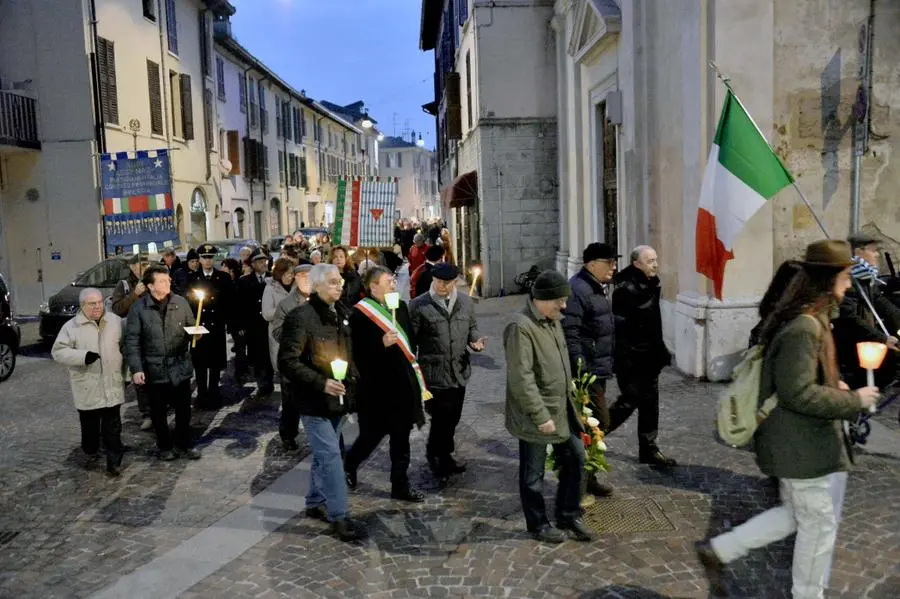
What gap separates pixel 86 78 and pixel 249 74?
56.4 ft

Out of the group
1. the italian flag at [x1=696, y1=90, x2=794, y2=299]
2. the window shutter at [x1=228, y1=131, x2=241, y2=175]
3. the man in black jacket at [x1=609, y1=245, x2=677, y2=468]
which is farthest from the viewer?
the window shutter at [x1=228, y1=131, x2=241, y2=175]

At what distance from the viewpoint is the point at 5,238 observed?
1844cm

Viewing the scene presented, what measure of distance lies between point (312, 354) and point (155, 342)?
7.51 feet

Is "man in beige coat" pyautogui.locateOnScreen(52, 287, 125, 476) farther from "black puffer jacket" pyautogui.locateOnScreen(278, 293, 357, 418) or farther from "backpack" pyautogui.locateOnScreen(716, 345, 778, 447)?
"backpack" pyautogui.locateOnScreen(716, 345, 778, 447)

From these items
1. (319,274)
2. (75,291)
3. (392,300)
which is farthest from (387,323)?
(75,291)

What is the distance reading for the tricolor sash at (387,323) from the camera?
5695mm

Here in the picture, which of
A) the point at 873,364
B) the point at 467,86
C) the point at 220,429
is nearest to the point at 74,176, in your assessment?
the point at 467,86

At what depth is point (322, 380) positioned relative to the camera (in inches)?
200

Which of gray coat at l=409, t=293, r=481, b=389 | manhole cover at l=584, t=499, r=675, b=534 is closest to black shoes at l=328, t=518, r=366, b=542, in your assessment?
gray coat at l=409, t=293, r=481, b=389

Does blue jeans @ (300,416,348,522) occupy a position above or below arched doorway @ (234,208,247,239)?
below

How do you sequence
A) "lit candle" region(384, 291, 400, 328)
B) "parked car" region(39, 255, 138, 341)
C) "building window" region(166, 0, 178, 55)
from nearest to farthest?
1. "lit candle" region(384, 291, 400, 328)
2. "parked car" region(39, 255, 138, 341)
3. "building window" region(166, 0, 178, 55)

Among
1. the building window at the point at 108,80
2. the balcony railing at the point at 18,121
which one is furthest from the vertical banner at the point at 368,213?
the building window at the point at 108,80

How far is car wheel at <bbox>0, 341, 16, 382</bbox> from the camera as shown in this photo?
36.3ft

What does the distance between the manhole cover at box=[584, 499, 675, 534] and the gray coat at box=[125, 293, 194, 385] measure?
375 centimetres
